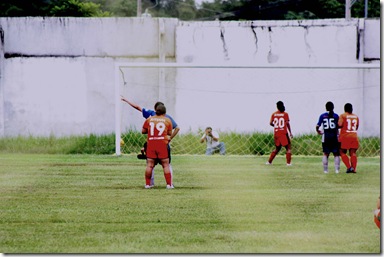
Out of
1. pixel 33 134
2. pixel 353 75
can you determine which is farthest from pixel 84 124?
pixel 353 75

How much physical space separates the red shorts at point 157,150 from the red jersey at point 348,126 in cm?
364

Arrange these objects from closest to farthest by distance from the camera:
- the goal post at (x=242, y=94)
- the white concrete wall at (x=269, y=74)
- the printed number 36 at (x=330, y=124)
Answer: the printed number 36 at (x=330, y=124) → the goal post at (x=242, y=94) → the white concrete wall at (x=269, y=74)

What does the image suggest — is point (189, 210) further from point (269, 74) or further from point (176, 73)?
point (176, 73)

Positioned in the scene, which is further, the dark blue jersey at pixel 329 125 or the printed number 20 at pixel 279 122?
the printed number 20 at pixel 279 122

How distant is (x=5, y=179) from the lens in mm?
12773

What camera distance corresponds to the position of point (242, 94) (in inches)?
822

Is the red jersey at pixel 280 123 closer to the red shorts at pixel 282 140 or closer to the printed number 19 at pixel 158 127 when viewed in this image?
the red shorts at pixel 282 140

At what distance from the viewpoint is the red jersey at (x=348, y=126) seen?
43.8 feet

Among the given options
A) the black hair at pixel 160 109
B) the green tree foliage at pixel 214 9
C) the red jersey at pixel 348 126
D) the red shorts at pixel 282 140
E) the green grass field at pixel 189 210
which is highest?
the green tree foliage at pixel 214 9

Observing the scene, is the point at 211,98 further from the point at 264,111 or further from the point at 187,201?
the point at 187,201

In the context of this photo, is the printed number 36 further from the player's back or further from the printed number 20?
the printed number 20

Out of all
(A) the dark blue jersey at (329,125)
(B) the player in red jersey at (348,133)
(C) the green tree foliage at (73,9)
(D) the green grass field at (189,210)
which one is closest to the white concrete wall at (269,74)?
(C) the green tree foliage at (73,9)

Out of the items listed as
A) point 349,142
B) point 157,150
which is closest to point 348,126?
point 349,142

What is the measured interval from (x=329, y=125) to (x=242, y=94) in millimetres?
7664
